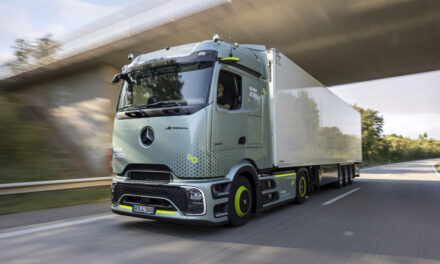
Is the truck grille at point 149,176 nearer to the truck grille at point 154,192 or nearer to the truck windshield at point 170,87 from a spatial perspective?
the truck grille at point 154,192

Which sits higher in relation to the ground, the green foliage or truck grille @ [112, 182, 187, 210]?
the green foliage

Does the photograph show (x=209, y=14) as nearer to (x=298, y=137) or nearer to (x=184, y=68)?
(x=298, y=137)

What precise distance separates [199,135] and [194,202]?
3.12ft

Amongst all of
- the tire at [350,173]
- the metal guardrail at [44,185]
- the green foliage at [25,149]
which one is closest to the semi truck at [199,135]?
the metal guardrail at [44,185]

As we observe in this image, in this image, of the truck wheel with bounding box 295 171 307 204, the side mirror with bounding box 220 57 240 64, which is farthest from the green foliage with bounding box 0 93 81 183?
the truck wheel with bounding box 295 171 307 204

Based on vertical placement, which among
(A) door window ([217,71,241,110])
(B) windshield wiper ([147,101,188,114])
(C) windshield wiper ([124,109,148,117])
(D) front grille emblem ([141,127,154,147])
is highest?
(A) door window ([217,71,241,110])

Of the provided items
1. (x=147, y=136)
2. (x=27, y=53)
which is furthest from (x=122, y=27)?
(x=147, y=136)

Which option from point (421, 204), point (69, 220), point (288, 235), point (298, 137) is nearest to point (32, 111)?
point (69, 220)

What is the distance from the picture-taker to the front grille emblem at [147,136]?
495cm

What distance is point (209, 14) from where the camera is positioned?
1123cm

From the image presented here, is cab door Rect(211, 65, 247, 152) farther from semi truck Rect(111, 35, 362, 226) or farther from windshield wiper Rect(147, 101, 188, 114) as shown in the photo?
windshield wiper Rect(147, 101, 188, 114)

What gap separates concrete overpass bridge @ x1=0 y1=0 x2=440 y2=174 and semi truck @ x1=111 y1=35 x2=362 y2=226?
18.2 ft

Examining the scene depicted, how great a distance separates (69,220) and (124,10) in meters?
9.48

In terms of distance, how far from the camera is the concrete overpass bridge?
432 inches
